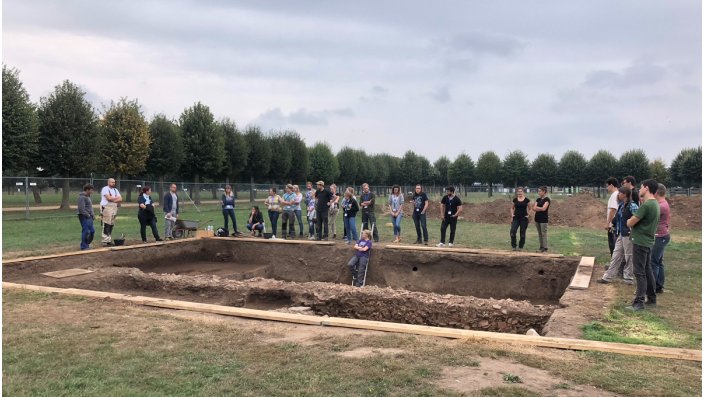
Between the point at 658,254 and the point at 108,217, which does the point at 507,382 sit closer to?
the point at 658,254

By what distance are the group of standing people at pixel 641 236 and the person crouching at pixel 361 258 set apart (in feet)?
16.0

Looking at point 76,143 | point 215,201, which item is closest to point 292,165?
point 215,201

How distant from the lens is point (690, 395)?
3.61m

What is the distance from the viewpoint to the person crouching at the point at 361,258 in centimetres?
1131

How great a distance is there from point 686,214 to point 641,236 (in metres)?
21.4

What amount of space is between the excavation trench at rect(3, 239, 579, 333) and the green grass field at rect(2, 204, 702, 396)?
89.7 inches

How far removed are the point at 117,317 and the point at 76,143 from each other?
71.7ft

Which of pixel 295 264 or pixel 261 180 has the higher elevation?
pixel 261 180

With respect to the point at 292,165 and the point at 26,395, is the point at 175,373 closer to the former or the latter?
the point at 26,395

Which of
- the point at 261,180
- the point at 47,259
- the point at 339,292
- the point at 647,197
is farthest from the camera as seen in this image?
the point at 261,180

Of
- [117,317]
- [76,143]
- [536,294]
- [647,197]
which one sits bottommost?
[536,294]

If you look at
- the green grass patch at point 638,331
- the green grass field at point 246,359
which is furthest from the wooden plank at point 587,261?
the green grass patch at point 638,331

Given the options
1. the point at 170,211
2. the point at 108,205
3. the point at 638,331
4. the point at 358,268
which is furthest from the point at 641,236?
the point at 170,211

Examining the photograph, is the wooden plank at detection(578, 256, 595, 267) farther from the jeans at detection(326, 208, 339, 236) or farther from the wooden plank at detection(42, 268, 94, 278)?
the wooden plank at detection(42, 268, 94, 278)
